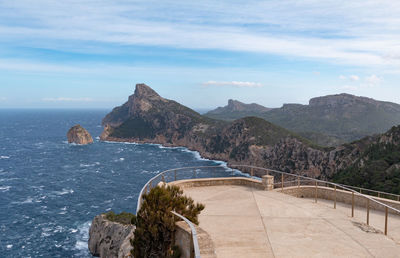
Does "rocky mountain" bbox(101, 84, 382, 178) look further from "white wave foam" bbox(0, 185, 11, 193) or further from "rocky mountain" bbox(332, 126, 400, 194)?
"white wave foam" bbox(0, 185, 11, 193)

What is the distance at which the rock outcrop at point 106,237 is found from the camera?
39.7 m

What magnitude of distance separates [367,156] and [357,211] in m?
54.0

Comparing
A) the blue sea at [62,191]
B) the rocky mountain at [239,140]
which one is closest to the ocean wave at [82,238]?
the blue sea at [62,191]

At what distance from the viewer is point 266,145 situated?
112938 millimetres

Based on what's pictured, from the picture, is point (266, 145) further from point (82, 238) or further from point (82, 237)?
point (82, 238)

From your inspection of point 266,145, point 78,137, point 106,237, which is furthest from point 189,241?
point 78,137

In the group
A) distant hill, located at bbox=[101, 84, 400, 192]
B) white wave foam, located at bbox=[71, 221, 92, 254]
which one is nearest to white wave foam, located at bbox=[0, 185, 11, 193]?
white wave foam, located at bbox=[71, 221, 92, 254]

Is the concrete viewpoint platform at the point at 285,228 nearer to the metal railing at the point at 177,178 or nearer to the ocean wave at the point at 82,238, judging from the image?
the metal railing at the point at 177,178

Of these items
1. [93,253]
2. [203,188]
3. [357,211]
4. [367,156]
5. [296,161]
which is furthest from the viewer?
[296,161]

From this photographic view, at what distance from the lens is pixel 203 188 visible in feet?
60.6

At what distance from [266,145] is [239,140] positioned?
15.4m

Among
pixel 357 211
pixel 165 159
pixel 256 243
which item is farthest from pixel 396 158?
pixel 165 159

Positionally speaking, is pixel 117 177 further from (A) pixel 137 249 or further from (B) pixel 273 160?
(A) pixel 137 249

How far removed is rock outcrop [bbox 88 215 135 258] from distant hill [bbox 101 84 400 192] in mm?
37509
